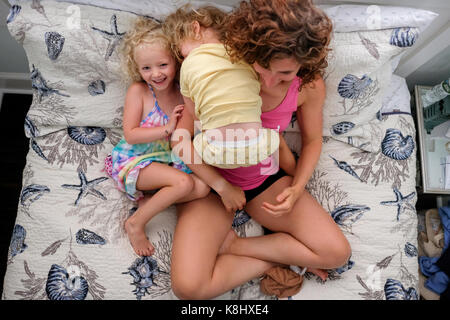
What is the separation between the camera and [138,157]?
1.05m

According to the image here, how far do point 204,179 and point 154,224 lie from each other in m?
0.24

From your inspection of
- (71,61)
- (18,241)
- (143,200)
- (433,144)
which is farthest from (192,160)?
(433,144)

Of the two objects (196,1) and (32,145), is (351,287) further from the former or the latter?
(32,145)

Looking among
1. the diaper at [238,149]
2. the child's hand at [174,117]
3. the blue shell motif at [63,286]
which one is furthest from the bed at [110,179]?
the diaper at [238,149]

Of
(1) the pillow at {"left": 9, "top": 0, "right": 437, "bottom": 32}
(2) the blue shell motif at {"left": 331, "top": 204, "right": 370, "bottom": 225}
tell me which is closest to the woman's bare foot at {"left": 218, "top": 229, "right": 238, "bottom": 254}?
(2) the blue shell motif at {"left": 331, "top": 204, "right": 370, "bottom": 225}

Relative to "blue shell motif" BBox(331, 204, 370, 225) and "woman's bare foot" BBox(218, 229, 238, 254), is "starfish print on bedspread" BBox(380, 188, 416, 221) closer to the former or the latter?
"blue shell motif" BBox(331, 204, 370, 225)

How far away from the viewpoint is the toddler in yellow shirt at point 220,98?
77cm

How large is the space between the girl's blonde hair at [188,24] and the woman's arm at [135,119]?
0.19 metres

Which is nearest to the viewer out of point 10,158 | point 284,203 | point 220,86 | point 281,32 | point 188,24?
point 281,32

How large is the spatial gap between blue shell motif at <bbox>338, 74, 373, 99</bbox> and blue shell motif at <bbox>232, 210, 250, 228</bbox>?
0.50 m

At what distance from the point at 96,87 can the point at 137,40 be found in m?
0.26

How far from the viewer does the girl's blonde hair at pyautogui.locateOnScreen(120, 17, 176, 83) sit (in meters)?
0.92

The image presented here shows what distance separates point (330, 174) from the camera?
1159 mm

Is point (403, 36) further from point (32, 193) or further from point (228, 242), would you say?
point (32, 193)
